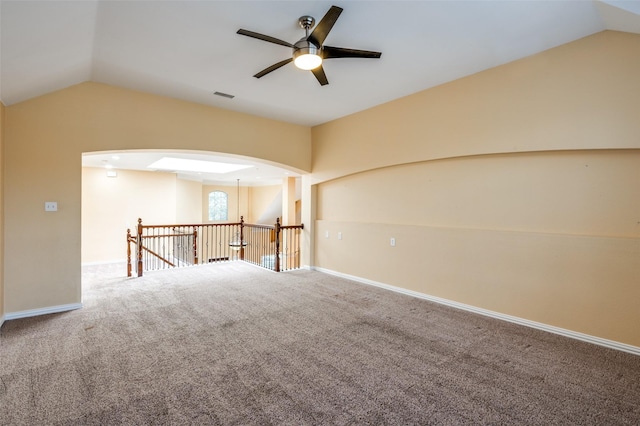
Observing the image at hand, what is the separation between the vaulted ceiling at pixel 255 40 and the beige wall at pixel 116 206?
18.2 feet

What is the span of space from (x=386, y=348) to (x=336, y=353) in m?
0.51

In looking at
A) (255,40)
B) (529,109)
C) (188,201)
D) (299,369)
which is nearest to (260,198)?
(188,201)

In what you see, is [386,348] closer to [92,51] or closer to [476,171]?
[476,171]

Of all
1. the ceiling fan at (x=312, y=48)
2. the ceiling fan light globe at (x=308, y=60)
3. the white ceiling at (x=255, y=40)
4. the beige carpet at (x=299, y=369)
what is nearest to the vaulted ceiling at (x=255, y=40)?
the white ceiling at (x=255, y=40)

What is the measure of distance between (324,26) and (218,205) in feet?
39.4

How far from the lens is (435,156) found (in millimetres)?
4371

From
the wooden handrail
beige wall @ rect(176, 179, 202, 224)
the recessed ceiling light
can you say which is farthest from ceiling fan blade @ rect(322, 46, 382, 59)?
beige wall @ rect(176, 179, 202, 224)

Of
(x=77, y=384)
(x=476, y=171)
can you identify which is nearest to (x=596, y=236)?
(x=476, y=171)

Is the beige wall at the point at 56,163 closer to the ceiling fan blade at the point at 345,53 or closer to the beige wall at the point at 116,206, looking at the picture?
the ceiling fan blade at the point at 345,53

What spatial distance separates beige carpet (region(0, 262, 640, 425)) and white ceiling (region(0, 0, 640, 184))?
266 centimetres

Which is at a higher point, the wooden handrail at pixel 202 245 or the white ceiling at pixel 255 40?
the white ceiling at pixel 255 40

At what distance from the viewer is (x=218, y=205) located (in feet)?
44.3

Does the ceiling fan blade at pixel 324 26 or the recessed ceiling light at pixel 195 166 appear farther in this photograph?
the recessed ceiling light at pixel 195 166

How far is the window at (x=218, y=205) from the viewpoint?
1329cm
